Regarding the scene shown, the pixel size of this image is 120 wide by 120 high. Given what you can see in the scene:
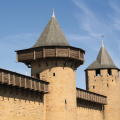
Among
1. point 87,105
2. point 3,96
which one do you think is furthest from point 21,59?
point 87,105

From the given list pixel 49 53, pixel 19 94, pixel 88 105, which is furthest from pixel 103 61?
pixel 19 94

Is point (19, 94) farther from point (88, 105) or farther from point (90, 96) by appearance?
point (88, 105)

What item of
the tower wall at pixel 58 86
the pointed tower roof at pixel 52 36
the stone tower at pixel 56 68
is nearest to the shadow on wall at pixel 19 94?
the tower wall at pixel 58 86

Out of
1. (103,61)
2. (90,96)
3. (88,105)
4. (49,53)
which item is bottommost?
(88,105)

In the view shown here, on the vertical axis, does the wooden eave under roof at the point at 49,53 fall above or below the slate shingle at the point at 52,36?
below

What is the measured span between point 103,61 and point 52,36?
738 inches

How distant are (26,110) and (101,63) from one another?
953 inches

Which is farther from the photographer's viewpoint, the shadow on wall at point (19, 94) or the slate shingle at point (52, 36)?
the slate shingle at point (52, 36)

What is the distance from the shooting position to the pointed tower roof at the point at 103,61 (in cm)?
4728

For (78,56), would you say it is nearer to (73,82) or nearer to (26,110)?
(73,82)

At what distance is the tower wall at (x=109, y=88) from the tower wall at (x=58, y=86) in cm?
1672

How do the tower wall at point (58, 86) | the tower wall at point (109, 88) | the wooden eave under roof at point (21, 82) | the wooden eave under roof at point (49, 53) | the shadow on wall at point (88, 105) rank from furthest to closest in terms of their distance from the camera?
the tower wall at point (109, 88) < the shadow on wall at point (88, 105) < the wooden eave under roof at point (49, 53) < the tower wall at point (58, 86) < the wooden eave under roof at point (21, 82)

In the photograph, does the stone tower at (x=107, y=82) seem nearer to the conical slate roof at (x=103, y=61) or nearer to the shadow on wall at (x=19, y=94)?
the conical slate roof at (x=103, y=61)

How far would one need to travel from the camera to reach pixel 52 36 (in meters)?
31.3
